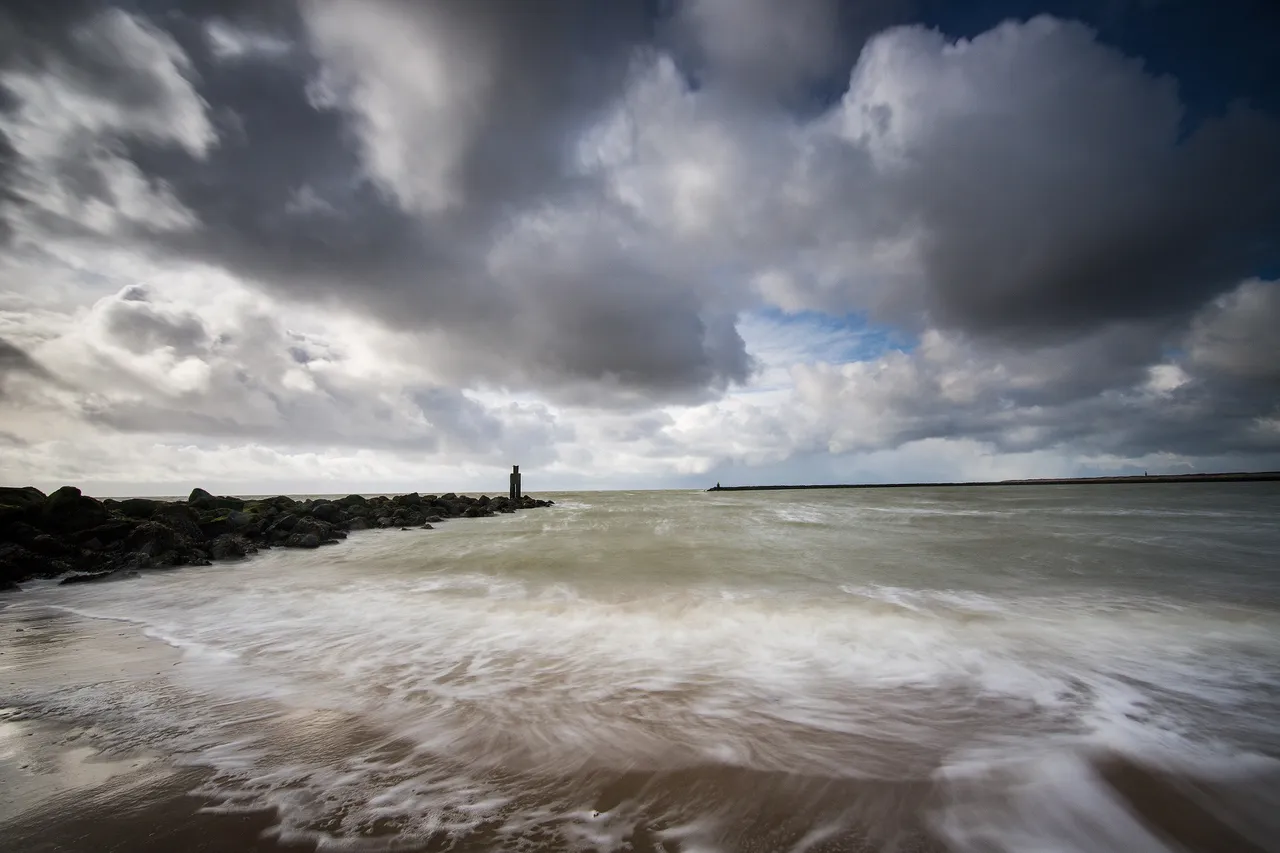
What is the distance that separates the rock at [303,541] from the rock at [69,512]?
11.7ft

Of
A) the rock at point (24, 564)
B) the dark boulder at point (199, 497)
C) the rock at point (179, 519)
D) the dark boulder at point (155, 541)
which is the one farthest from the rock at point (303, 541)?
the dark boulder at point (199, 497)

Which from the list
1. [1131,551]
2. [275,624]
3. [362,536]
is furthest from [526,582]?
[1131,551]

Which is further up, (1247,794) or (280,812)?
(280,812)

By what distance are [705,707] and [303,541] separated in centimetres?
1332

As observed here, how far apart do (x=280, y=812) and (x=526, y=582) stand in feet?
19.0

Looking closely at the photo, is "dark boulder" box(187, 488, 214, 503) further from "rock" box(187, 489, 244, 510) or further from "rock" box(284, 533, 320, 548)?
"rock" box(284, 533, 320, 548)

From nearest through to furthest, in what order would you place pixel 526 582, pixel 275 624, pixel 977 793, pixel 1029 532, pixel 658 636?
pixel 977 793 → pixel 658 636 → pixel 275 624 → pixel 526 582 → pixel 1029 532

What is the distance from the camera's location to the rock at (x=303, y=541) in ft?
→ 41.9

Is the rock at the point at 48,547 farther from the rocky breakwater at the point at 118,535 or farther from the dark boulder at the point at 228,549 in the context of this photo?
the dark boulder at the point at 228,549

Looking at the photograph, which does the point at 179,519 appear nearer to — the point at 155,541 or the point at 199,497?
the point at 155,541

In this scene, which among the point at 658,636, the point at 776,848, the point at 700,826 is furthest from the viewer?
the point at 658,636

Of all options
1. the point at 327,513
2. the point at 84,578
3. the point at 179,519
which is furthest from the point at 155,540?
the point at 327,513

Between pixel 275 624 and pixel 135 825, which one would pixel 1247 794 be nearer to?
pixel 135 825

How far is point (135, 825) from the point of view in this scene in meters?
1.98
